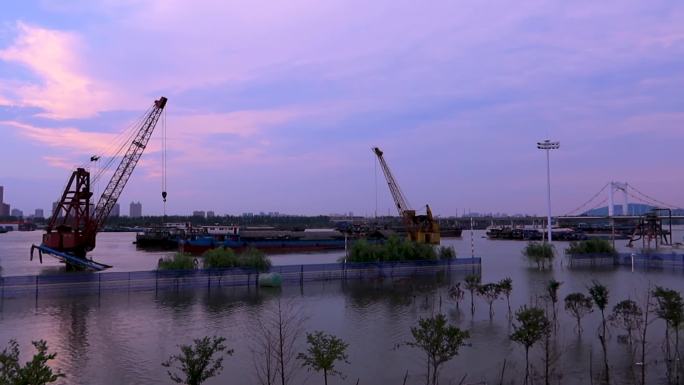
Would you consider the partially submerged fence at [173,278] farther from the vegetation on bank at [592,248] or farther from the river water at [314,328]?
the vegetation on bank at [592,248]

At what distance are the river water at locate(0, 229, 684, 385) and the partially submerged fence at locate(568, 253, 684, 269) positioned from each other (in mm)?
8406

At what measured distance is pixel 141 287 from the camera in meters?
26.2

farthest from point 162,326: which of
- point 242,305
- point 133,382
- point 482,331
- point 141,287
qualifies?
point 482,331

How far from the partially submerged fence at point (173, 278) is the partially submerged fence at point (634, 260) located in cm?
1634

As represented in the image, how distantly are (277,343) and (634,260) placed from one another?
1407 inches

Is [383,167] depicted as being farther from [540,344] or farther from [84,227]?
[540,344]

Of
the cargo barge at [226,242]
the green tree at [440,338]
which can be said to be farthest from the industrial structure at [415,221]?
the green tree at [440,338]

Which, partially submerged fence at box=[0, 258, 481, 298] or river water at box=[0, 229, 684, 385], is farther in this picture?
partially submerged fence at box=[0, 258, 481, 298]

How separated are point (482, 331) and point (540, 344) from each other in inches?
110

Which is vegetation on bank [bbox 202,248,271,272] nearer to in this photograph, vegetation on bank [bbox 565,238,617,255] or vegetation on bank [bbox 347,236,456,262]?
vegetation on bank [bbox 347,236,456,262]

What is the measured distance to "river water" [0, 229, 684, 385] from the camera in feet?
42.4

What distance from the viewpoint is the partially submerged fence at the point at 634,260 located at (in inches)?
1489

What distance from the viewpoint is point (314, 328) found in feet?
Result: 60.1

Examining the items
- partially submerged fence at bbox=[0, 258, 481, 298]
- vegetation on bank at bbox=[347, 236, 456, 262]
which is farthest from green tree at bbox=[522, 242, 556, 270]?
partially submerged fence at bbox=[0, 258, 481, 298]
